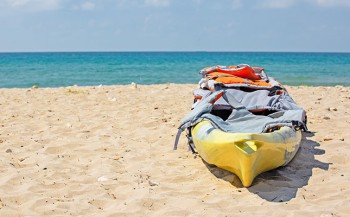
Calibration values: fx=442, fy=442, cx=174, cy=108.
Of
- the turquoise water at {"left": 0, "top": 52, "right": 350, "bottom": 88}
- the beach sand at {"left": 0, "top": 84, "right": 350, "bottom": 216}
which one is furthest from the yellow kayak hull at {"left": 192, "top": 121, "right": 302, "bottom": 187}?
the turquoise water at {"left": 0, "top": 52, "right": 350, "bottom": 88}

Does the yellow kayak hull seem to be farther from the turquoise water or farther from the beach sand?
the turquoise water

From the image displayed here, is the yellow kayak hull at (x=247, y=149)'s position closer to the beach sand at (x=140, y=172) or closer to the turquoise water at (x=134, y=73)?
the beach sand at (x=140, y=172)

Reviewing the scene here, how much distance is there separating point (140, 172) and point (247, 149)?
5.59 ft

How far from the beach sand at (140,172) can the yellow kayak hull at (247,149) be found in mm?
243

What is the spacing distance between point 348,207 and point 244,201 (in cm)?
102

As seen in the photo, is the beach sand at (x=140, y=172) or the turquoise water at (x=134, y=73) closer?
the beach sand at (x=140, y=172)

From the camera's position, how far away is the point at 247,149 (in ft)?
14.5

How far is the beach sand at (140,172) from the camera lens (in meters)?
4.47

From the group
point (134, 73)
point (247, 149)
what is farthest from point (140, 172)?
point (134, 73)

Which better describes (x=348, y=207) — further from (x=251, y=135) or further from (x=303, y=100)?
(x=303, y=100)

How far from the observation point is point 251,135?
14.6 feet

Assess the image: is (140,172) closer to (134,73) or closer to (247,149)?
(247,149)

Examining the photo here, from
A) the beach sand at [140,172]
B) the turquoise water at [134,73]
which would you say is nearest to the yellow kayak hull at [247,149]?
the beach sand at [140,172]

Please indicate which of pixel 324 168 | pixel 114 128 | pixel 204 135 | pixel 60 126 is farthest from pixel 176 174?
pixel 60 126
